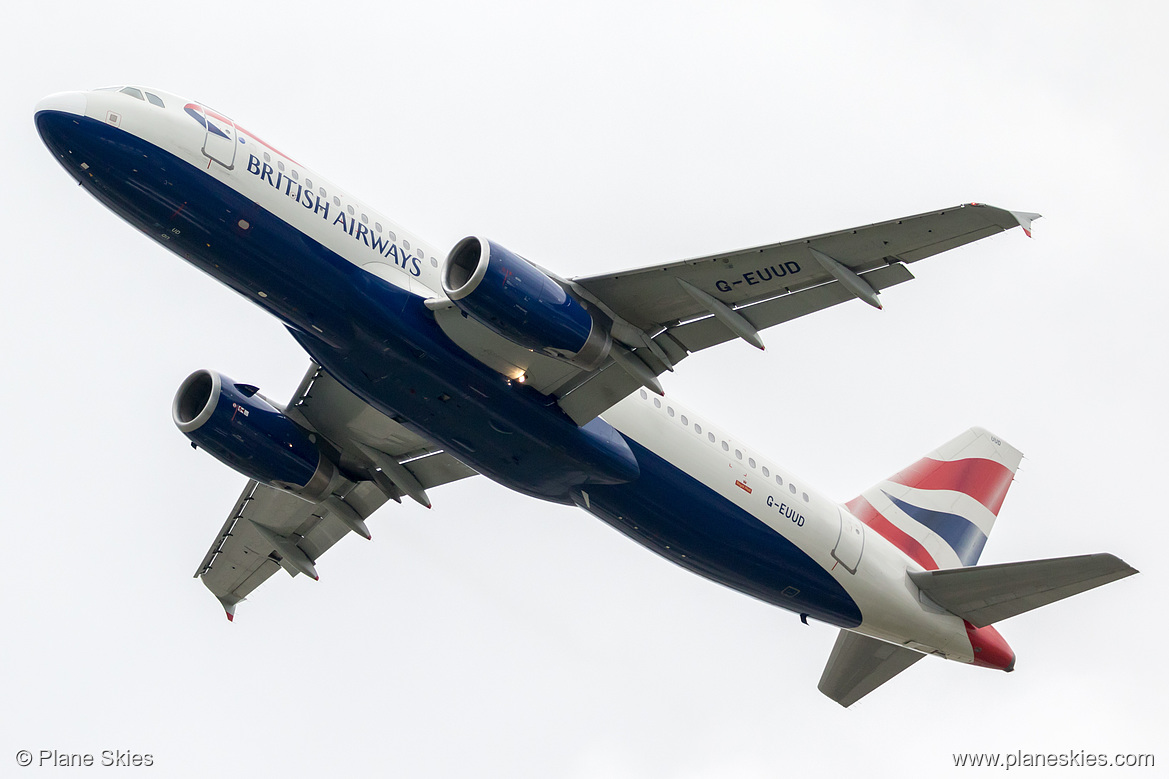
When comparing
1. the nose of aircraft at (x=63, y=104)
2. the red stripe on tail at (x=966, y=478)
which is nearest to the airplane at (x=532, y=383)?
the nose of aircraft at (x=63, y=104)

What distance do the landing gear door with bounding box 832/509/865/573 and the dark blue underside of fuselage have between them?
0.55 meters

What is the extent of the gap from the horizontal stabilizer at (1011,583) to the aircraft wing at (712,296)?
26.7 ft

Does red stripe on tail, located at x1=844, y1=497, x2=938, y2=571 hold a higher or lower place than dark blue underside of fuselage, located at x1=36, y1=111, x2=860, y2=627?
higher

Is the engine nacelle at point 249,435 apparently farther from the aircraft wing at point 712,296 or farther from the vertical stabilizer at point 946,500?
the vertical stabilizer at point 946,500

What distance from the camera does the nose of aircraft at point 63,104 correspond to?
779 inches

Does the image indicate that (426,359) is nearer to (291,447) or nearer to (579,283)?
(579,283)

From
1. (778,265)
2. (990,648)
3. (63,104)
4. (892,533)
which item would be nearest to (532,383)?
(778,265)

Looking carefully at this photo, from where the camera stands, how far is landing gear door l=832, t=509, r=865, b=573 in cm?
2594

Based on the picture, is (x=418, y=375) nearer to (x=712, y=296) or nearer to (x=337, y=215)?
(x=337, y=215)

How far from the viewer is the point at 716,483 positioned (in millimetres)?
24531

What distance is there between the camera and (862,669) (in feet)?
94.6

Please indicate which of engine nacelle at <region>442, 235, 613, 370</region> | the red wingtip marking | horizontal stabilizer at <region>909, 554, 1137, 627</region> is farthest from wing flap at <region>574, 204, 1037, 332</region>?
A: the red wingtip marking

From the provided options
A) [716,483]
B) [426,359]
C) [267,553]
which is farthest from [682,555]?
[267,553]

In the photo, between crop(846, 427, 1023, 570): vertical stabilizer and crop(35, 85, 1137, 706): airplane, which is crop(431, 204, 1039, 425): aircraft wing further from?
crop(846, 427, 1023, 570): vertical stabilizer
